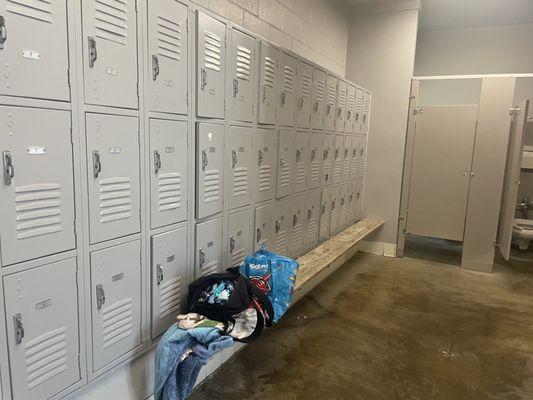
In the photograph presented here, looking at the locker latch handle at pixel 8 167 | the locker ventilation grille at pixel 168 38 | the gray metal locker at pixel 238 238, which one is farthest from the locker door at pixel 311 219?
the locker latch handle at pixel 8 167

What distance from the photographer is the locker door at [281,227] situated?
10.3 feet

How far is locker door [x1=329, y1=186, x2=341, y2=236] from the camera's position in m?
4.28

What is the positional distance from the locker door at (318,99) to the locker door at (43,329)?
2.56 meters

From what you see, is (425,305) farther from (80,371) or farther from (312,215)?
(80,371)

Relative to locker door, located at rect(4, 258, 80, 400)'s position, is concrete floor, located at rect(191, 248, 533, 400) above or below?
below

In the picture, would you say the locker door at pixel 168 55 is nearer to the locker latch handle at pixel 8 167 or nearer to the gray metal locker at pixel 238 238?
the locker latch handle at pixel 8 167

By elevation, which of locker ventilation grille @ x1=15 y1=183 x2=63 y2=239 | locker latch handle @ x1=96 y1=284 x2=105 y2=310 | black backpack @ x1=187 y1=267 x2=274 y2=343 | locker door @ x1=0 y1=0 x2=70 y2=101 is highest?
locker door @ x1=0 y1=0 x2=70 y2=101

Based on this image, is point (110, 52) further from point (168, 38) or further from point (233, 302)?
point (233, 302)

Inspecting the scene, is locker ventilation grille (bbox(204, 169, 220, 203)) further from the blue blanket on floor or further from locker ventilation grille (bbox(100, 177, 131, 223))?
the blue blanket on floor

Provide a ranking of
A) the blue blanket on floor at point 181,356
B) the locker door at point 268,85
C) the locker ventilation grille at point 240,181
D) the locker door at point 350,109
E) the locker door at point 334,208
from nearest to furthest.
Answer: the blue blanket on floor at point 181,356 < the locker ventilation grille at point 240,181 < the locker door at point 268,85 < the locker door at point 334,208 < the locker door at point 350,109

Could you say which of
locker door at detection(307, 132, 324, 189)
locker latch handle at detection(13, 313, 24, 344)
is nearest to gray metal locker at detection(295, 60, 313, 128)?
locker door at detection(307, 132, 324, 189)

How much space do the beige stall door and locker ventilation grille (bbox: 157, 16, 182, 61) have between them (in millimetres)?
3769

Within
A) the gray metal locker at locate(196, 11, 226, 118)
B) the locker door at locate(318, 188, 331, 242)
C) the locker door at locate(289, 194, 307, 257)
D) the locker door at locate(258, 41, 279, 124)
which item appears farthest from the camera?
the locker door at locate(318, 188, 331, 242)

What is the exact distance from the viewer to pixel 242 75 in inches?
99.2
